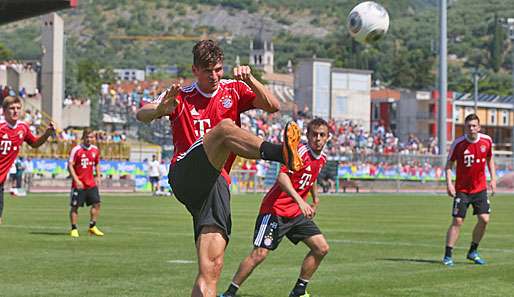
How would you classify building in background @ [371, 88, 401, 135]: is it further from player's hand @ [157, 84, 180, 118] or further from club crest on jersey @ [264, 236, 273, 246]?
player's hand @ [157, 84, 180, 118]

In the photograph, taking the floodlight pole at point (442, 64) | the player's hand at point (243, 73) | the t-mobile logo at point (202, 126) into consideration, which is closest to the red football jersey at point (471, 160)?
the t-mobile logo at point (202, 126)

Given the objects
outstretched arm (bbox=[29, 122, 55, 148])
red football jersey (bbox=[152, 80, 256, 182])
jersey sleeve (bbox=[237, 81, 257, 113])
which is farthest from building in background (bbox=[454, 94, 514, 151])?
red football jersey (bbox=[152, 80, 256, 182])

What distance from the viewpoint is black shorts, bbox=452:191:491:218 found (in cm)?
1733

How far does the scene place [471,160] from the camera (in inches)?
685

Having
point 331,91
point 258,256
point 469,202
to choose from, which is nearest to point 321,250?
point 258,256

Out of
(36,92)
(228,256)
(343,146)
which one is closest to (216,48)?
(228,256)

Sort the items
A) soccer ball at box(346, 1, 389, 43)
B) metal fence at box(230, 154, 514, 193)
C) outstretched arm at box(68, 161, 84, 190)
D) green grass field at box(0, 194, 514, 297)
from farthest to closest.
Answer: metal fence at box(230, 154, 514, 193)
outstretched arm at box(68, 161, 84, 190)
soccer ball at box(346, 1, 389, 43)
green grass field at box(0, 194, 514, 297)

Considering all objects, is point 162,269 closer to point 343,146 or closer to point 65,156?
point 65,156

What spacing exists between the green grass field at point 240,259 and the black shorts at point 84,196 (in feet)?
2.35

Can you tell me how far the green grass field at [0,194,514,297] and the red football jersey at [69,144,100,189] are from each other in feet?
3.75

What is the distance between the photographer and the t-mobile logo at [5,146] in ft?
55.6

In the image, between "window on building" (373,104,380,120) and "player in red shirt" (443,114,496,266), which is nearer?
"player in red shirt" (443,114,496,266)

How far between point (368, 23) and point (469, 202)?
601 centimetres

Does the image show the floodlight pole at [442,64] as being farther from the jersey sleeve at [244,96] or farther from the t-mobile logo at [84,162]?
the jersey sleeve at [244,96]
